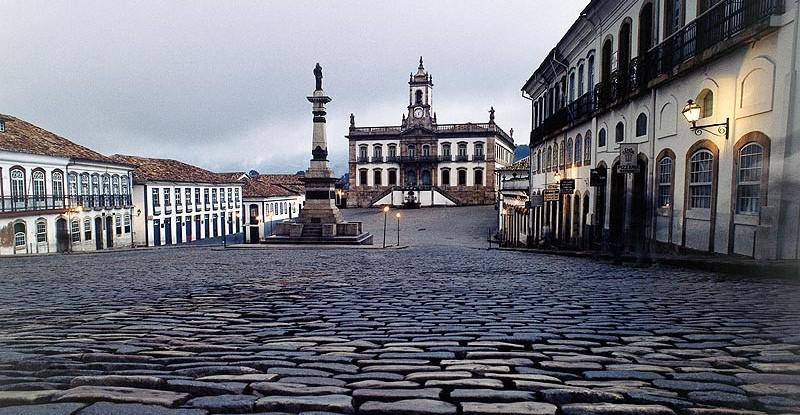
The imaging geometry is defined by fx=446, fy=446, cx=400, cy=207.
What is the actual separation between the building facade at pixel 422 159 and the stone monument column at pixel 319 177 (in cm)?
3658

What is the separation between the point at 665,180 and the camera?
12.6 meters

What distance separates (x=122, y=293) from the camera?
7.22 meters

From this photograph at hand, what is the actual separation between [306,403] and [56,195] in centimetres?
3315

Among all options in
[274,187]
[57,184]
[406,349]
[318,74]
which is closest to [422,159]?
[274,187]

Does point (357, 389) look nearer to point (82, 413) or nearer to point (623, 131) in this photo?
point (82, 413)

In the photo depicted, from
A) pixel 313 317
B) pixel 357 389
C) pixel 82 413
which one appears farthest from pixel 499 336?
pixel 82 413

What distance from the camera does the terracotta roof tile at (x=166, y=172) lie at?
120ft

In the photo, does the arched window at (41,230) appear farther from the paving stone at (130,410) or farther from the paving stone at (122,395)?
the paving stone at (130,410)

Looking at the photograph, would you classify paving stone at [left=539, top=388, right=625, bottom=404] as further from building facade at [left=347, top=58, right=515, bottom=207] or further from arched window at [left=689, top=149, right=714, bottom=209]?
building facade at [left=347, top=58, right=515, bottom=207]

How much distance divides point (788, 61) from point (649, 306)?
5961 millimetres

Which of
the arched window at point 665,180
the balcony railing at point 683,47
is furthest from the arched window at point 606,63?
the arched window at point 665,180

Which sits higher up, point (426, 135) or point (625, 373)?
point (426, 135)

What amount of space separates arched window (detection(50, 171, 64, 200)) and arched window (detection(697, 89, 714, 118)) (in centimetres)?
3335

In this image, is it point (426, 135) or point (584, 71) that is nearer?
point (584, 71)
